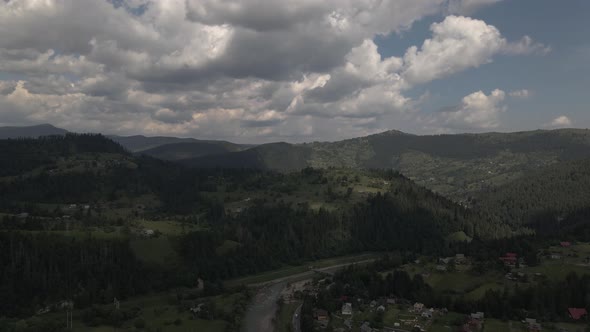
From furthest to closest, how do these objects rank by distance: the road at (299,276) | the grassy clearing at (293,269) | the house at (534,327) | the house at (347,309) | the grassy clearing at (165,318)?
the grassy clearing at (293,269)
the road at (299,276)
the house at (347,309)
the grassy clearing at (165,318)
the house at (534,327)

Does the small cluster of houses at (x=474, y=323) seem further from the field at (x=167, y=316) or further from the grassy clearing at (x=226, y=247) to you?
the grassy clearing at (x=226, y=247)

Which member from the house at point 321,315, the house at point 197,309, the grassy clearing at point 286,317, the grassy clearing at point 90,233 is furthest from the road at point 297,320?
the grassy clearing at point 90,233

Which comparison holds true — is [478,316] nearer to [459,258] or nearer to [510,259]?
[510,259]

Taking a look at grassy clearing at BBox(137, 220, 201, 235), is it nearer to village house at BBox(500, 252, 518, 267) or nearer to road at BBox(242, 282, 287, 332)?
road at BBox(242, 282, 287, 332)

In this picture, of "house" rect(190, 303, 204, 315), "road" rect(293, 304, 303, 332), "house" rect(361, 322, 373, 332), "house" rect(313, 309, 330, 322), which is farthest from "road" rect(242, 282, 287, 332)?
"house" rect(361, 322, 373, 332)

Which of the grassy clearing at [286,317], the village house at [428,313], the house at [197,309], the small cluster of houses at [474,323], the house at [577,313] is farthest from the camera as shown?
the house at [197,309]

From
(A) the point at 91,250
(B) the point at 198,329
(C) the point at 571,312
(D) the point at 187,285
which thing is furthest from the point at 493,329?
(A) the point at 91,250
